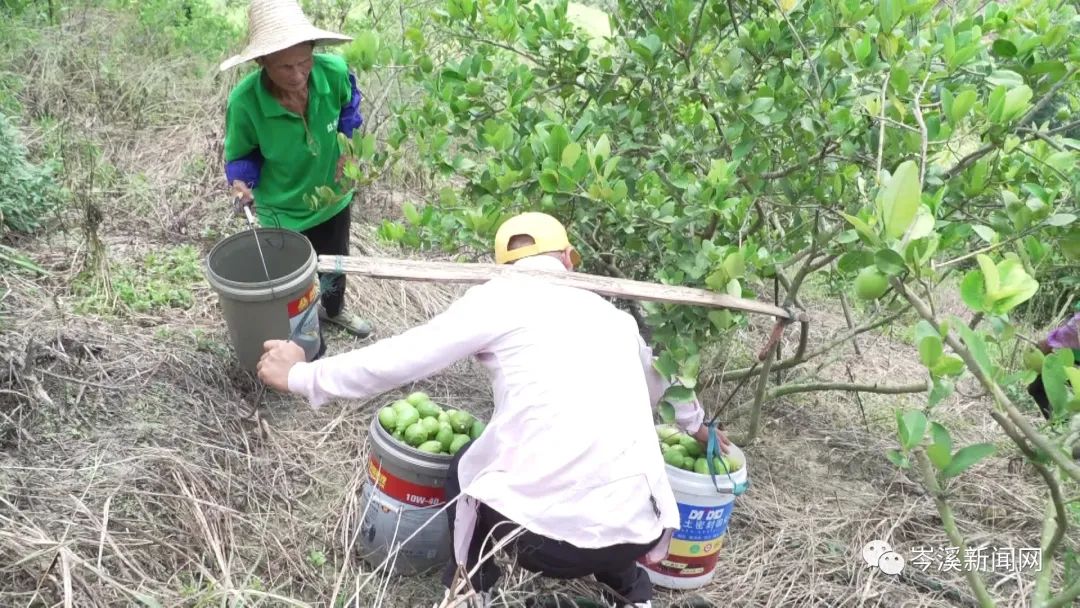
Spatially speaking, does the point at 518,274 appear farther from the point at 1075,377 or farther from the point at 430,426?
the point at 1075,377

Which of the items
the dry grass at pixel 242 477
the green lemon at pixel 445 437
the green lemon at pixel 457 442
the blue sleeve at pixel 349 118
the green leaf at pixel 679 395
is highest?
the blue sleeve at pixel 349 118

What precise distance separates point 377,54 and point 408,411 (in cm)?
162

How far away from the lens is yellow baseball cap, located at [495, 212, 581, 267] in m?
2.34

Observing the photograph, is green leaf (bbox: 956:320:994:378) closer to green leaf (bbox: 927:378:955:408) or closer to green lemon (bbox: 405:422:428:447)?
green leaf (bbox: 927:378:955:408)

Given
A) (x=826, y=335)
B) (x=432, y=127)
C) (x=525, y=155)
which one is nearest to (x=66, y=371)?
(x=432, y=127)

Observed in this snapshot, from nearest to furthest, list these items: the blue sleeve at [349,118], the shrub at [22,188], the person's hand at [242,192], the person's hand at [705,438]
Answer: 1. the person's hand at [705,438]
2. the person's hand at [242,192]
3. the blue sleeve at [349,118]
4. the shrub at [22,188]

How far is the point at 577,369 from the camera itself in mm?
2162

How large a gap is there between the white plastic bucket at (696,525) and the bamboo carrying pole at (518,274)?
612 mm

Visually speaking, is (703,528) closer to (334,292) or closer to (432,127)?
(432,127)

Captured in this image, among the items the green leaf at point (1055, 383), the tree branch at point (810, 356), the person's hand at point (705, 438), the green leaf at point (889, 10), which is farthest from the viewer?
the tree branch at point (810, 356)

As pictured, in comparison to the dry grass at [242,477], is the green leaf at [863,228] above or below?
above

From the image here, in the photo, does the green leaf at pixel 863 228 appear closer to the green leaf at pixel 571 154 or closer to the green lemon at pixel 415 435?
the green leaf at pixel 571 154

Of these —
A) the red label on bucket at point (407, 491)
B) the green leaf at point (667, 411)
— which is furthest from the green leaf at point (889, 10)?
the red label on bucket at point (407, 491)

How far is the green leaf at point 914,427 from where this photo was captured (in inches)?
64.8
